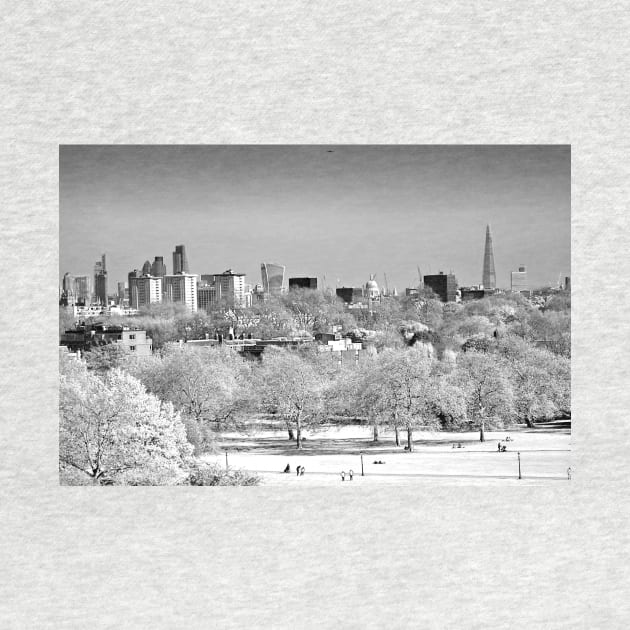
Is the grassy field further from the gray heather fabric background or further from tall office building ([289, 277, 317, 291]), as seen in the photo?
tall office building ([289, 277, 317, 291])

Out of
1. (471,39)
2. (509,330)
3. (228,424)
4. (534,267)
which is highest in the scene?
(471,39)

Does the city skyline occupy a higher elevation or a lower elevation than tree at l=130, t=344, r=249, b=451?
higher

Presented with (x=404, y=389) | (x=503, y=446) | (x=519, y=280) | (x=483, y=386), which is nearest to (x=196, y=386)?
(x=404, y=389)

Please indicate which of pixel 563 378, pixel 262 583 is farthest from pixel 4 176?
pixel 563 378

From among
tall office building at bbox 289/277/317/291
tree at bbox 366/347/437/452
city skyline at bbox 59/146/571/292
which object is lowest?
tree at bbox 366/347/437/452

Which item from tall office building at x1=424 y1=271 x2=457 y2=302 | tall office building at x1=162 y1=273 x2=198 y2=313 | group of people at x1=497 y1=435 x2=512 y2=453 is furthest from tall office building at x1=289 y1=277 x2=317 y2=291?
group of people at x1=497 y1=435 x2=512 y2=453

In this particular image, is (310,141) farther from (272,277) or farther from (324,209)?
(272,277)

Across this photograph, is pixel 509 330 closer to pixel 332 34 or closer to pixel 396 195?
pixel 396 195
